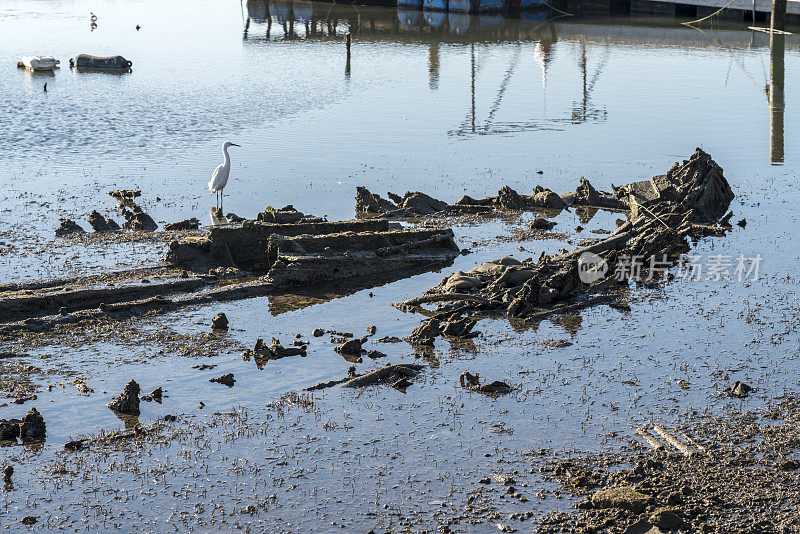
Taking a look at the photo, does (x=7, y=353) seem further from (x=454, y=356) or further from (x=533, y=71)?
(x=533, y=71)

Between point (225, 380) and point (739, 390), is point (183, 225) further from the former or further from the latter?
point (739, 390)

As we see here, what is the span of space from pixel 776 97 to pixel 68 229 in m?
28.8

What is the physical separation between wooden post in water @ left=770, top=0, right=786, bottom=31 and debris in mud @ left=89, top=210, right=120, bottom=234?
46.3 metres

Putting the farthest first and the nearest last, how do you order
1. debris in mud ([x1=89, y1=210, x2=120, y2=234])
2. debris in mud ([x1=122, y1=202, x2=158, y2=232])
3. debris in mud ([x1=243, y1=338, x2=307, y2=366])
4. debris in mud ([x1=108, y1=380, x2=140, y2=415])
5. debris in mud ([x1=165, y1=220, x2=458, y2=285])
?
debris in mud ([x1=122, y1=202, x2=158, y2=232]), debris in mud ([x1=89, y1=210, x2=120, y2=234]), debris in mud ([x1=165, y1=220, x2=458, y2=285]), debris in mud ([x1=243, y1=338, x2=307, y2=366]), debris in mud ([x1=108, y1=380, x2=140, y2=415])

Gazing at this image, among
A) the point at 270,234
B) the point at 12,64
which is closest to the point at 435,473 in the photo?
the point at 270,234

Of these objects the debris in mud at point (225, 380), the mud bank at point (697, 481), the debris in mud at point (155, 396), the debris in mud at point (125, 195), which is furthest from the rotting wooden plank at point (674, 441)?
the debris in mud at point (125, 195)

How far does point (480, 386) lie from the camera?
480 inches

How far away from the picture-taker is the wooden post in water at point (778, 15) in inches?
2082

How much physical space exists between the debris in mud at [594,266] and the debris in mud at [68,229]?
8.20 metres

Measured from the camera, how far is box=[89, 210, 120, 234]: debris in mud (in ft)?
63.9

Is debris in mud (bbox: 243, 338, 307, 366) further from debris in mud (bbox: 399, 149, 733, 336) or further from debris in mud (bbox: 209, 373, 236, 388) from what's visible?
debris in mud (bbox: 399, 149, 733, 336)

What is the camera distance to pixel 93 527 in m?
9.04

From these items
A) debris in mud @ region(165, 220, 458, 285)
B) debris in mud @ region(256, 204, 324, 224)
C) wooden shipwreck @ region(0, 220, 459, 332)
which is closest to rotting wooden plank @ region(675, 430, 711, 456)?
wooden shipwreck @ region(0, 220, 459, 332)

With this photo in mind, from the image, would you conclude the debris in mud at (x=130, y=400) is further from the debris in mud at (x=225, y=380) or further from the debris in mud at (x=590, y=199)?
the debris in mud at (x=590, y=199)
